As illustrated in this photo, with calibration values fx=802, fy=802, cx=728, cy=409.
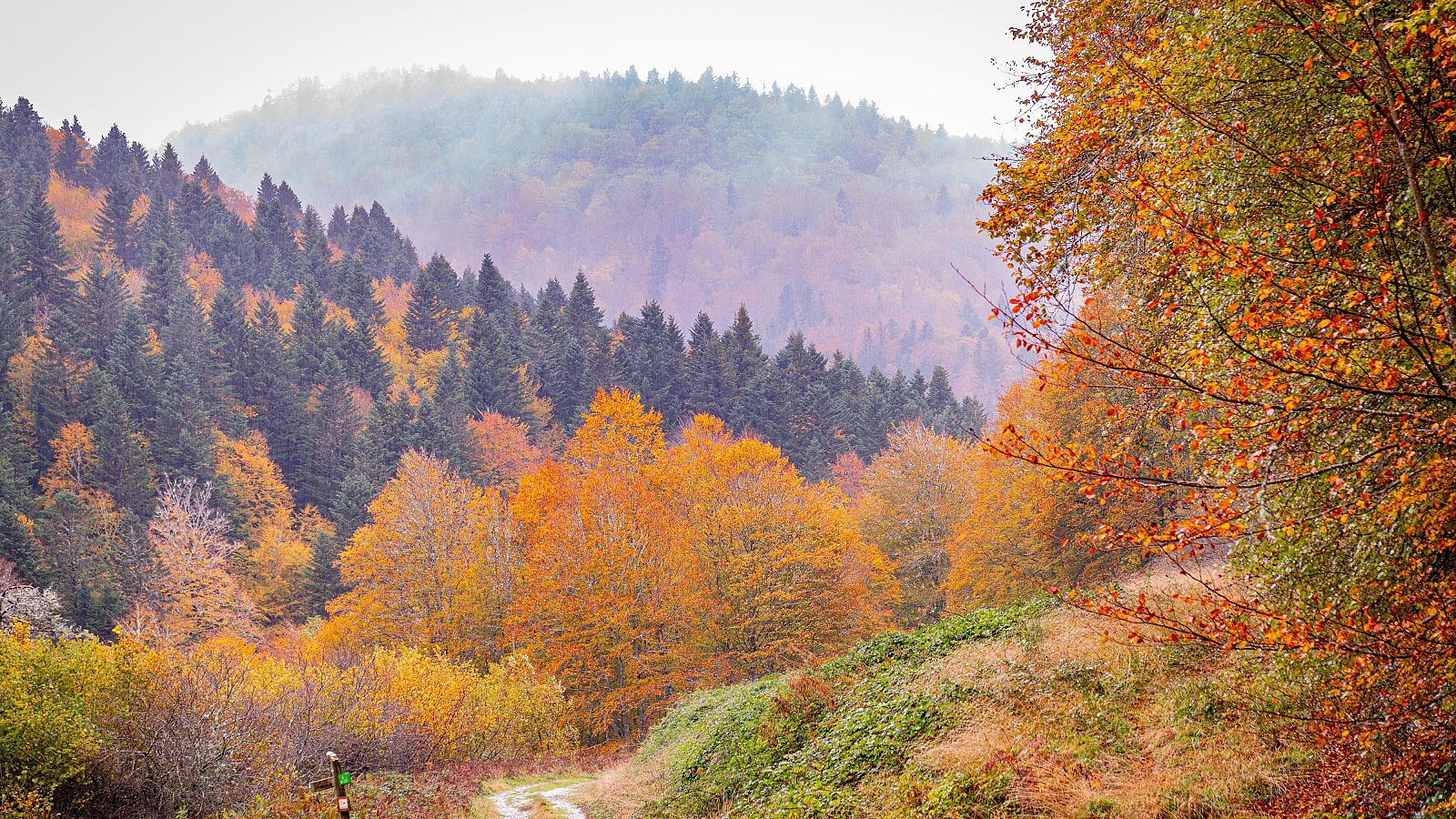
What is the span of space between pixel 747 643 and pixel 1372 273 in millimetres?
24907

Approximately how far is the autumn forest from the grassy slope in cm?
6

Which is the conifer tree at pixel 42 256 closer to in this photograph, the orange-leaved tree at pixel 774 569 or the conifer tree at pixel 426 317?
the conifer tree at pixel 426 317

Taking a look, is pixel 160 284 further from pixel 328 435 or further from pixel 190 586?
pixel 190 586

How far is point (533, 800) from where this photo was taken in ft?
54.1

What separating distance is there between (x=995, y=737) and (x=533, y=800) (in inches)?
469

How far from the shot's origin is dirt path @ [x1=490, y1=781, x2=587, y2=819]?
48.9ft

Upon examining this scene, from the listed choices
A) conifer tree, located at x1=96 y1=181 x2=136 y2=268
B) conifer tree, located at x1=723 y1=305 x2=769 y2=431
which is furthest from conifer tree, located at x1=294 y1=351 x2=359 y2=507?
conifer tree, located at x1=96 y1=181 x2=136 y2=268

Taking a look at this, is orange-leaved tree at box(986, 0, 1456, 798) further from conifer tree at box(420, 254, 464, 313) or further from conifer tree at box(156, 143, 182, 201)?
conifer tree at box(156, 143, 182, 201)

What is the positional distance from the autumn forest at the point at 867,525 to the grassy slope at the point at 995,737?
0.19 ft

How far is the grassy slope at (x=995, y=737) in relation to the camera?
621cm

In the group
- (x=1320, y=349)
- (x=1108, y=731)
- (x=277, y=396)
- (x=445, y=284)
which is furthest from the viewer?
(x=445, y=284)

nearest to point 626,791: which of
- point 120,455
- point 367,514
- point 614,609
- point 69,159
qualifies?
point 614,609

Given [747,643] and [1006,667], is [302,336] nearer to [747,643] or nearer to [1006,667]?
[747,643]

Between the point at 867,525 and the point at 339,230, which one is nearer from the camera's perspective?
the point at 867,525
